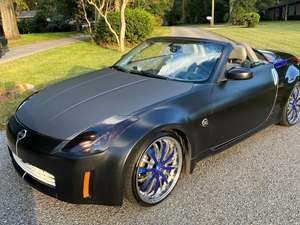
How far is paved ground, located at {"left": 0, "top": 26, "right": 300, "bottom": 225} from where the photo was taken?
2619 mm

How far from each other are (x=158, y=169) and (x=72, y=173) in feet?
2.60

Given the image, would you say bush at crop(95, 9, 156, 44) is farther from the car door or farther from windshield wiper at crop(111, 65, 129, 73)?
the car door

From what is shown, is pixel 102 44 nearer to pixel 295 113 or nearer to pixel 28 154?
pixel 295 113

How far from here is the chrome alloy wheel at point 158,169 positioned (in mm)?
2693

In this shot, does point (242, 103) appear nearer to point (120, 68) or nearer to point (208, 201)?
point (208, 201)

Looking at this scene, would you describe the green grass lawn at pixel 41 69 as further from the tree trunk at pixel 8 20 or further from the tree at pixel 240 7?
the tree at pixel 240 7

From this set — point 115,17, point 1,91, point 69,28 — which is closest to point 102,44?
point 115,17

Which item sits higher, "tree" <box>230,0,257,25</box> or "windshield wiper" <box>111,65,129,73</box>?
"windshield wiper" <box>111,65,129,73</box>

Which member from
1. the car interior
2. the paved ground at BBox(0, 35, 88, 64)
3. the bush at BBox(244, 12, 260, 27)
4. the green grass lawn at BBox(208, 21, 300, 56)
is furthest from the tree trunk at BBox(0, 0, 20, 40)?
the bush at BBox(244, 12, 260, 27)

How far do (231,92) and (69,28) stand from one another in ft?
121

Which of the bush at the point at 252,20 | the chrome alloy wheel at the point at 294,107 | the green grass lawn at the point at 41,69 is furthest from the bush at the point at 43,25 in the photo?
the chrome alloy wheel at the point at 294,107

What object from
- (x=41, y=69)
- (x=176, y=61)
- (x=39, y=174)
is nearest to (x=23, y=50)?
(x=41, y=69)

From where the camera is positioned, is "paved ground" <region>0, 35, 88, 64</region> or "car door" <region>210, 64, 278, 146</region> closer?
"car door" <region>210, 64, 278, 146</region>

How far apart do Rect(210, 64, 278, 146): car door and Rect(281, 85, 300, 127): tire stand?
0.59m
